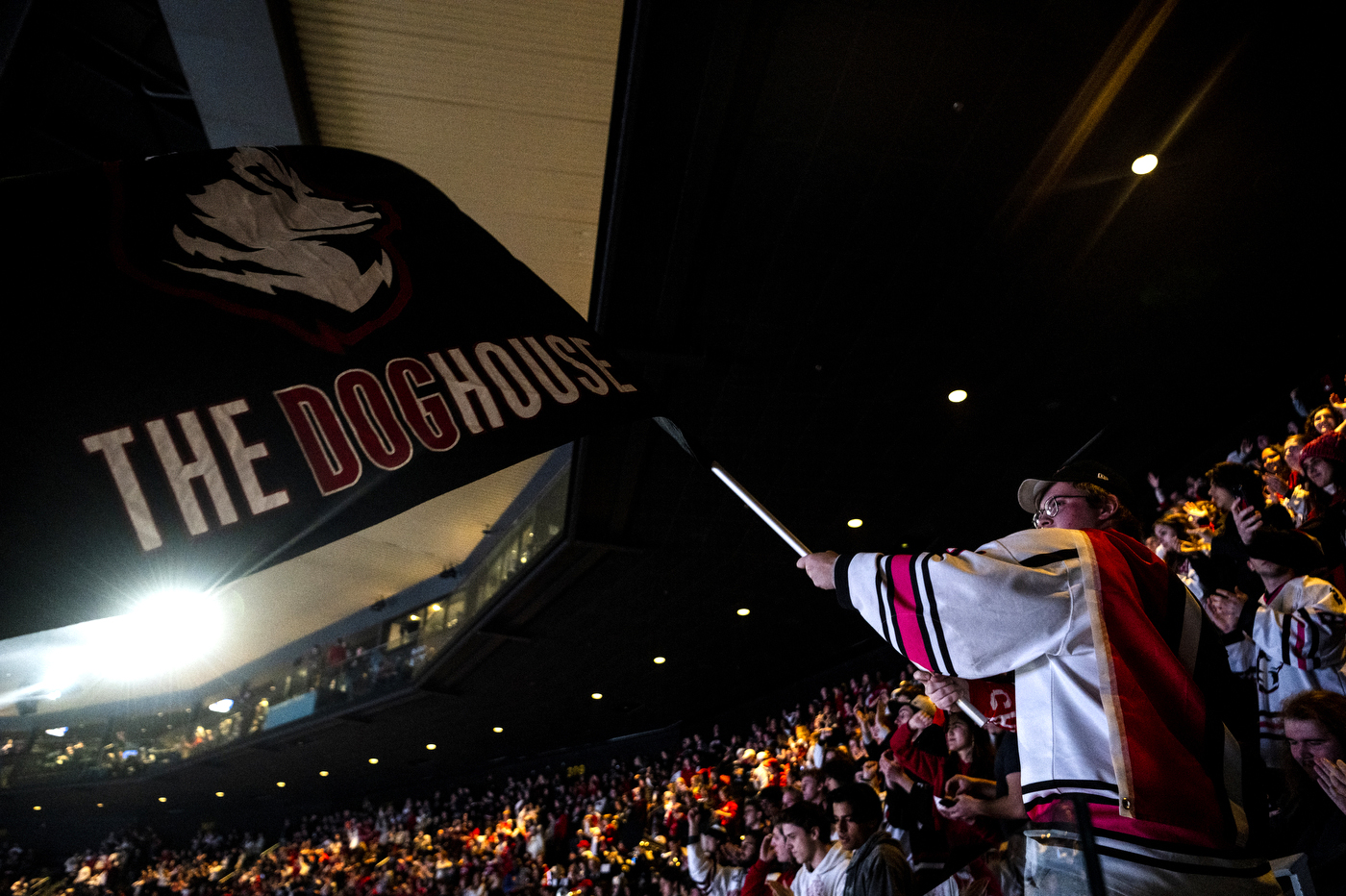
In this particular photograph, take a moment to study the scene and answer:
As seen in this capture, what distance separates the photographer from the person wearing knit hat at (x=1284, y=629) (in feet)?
10.8

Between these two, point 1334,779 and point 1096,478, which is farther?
point 1334,779

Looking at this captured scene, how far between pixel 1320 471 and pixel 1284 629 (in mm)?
2006

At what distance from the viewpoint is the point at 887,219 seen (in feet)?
18.3

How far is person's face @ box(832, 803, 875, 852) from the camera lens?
3830mm

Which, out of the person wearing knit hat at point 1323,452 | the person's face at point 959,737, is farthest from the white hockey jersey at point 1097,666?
the person wearing knit hat at point 1323,452

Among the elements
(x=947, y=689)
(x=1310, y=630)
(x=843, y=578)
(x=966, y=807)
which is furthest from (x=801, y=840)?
(x=843, y=578)

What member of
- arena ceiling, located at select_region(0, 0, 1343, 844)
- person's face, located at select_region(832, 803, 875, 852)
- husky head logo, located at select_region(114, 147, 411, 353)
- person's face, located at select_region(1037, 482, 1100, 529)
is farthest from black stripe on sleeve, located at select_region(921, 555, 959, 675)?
arena ceiling, located at select_region(0, 0, 1343, 844)

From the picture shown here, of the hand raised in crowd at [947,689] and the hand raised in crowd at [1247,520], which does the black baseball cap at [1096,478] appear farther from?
the hand raised in crowd at [1247,520]

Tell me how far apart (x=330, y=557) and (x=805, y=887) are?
16209mm

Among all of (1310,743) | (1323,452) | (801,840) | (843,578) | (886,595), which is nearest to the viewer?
(886,595)

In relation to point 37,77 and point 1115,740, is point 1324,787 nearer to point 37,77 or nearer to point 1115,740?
point 1115,740

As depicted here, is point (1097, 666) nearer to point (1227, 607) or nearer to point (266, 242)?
point (266, 242)

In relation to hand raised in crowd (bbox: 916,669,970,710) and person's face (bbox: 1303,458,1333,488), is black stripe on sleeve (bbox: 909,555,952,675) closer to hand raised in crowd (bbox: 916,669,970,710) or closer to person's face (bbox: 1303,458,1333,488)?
hand raised in crowd (bbox: 916,669,970,710)

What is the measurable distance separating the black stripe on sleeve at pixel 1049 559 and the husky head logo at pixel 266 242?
1.43m
